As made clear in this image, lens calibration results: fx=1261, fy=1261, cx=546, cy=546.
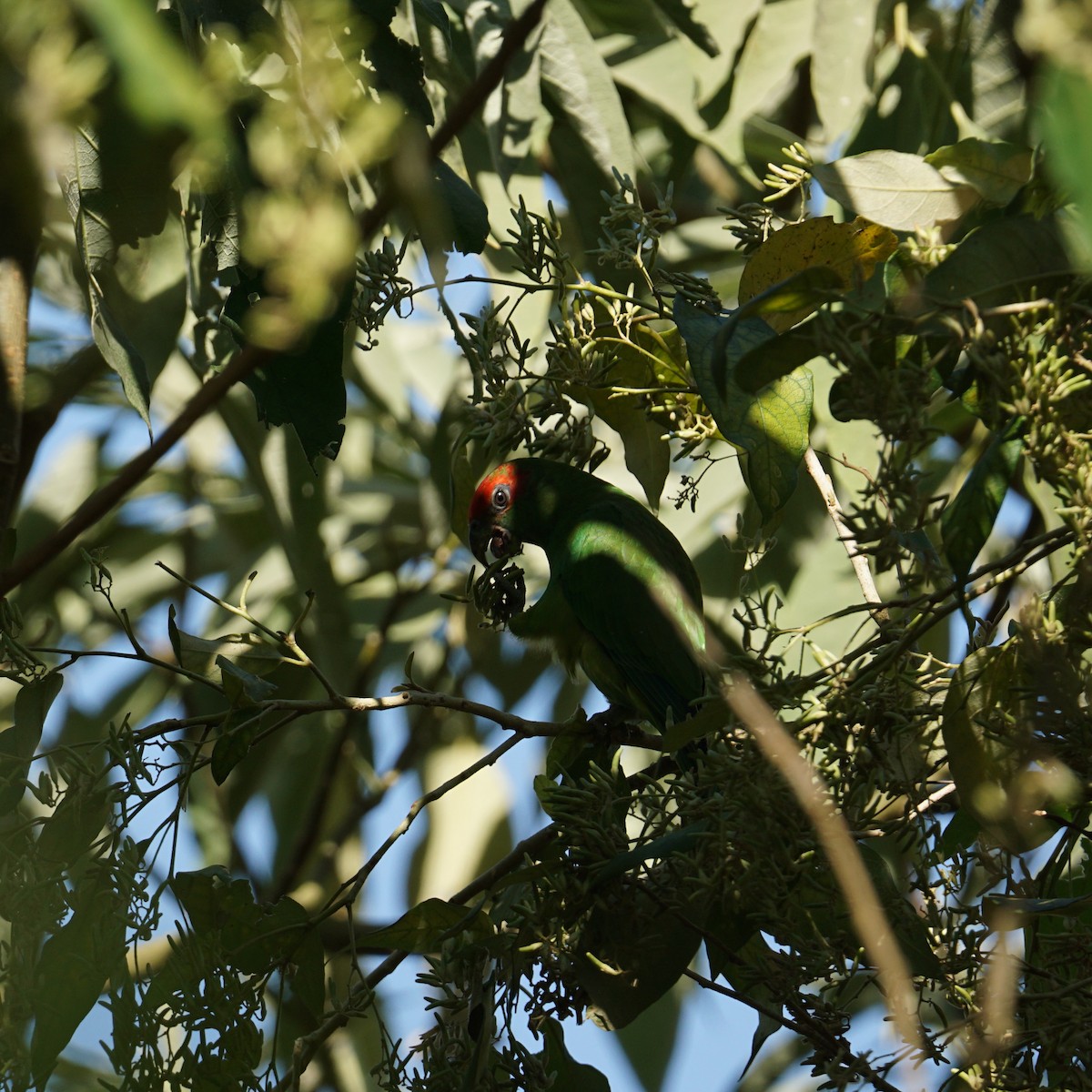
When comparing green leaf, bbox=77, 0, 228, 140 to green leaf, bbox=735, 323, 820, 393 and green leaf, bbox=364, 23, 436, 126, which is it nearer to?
green leaf, bbox=735, 323, 820, 393

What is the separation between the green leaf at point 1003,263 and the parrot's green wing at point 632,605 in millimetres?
1410

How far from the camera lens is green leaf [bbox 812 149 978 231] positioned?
140 centimetres

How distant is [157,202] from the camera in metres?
1.75

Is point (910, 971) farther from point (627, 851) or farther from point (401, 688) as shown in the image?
point (401, 688)

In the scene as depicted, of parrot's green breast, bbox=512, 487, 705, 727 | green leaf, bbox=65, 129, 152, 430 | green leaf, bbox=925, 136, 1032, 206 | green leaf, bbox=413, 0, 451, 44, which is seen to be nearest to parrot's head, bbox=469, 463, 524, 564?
parrot's green breast, bbox=512, 487, 705, 727

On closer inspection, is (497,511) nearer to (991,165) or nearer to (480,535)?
(480,535)

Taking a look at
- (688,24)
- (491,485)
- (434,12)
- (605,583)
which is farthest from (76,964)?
(688,24)

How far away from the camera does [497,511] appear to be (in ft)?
10.5

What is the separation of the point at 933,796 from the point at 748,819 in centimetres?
32

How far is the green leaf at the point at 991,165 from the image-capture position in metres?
1.35

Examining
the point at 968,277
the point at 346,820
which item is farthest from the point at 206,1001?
the point at 346,820

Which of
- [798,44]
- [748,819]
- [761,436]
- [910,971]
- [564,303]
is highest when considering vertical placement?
[798,44]

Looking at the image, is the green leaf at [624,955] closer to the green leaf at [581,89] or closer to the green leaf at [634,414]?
the green leaf at [634,414]

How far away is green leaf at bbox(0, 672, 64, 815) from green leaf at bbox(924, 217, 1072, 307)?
3.57 ft
